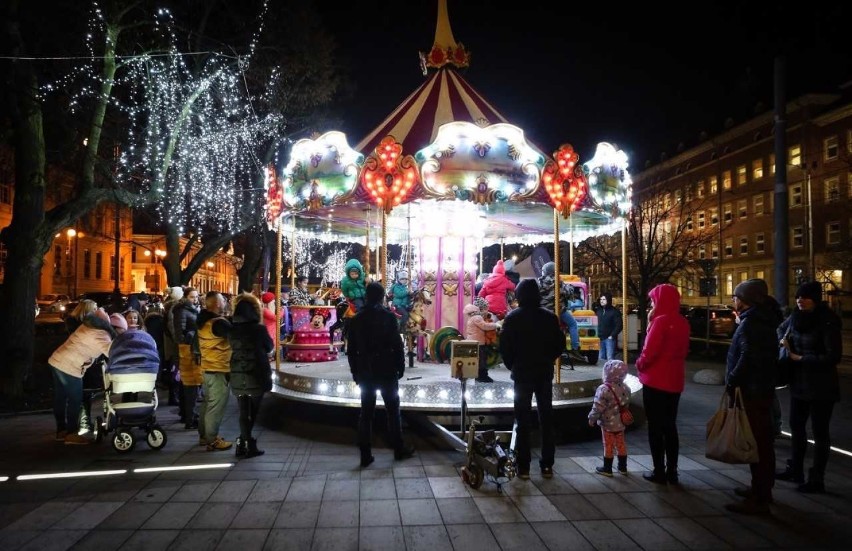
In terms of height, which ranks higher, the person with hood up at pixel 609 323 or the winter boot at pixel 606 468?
the person with hood up at pixel 609 323

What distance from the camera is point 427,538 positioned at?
4309 millimetres

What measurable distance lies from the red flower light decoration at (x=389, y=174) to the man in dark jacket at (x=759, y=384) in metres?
4.98

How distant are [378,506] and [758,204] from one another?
141 feet

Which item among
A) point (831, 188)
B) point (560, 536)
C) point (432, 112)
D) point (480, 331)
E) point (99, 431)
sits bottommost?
point (560, 536)

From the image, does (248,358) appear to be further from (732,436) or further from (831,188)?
(831,188)

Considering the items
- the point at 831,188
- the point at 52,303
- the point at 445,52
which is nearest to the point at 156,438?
the point at 445,52

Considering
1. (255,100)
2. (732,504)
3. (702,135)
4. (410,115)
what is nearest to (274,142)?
(255,100)

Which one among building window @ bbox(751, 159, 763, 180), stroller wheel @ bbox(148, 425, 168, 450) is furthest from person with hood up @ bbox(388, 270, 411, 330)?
building window @ bbox(751, 159, 763, 180)

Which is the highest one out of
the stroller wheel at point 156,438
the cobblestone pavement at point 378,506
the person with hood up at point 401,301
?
the person with hood up at point 401,301

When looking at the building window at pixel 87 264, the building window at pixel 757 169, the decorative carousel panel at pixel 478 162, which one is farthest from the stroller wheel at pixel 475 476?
the building window at pixel 87 264

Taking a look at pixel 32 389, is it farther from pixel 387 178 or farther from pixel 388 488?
pixel 388 488

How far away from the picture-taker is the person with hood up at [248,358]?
663 centimetres

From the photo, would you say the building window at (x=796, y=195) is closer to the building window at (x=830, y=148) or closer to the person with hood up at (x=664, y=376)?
the building window at (x=830, y=148)

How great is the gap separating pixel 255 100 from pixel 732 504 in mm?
19525
